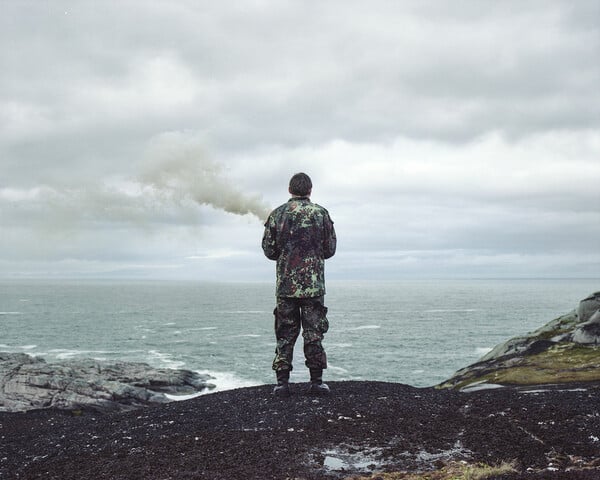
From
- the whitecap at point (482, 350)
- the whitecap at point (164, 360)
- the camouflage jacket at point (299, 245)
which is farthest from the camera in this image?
the whitecap at point (482, 350)

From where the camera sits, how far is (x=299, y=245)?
12.0 m

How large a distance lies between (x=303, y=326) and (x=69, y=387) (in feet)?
84.7

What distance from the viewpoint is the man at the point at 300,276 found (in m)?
11.9

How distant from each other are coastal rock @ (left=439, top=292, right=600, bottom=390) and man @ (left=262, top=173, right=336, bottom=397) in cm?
1002

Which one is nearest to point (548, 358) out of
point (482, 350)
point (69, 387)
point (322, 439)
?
point (322, 439)

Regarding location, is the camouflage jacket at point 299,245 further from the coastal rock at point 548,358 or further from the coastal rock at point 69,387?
the coastal rock at point 69,387

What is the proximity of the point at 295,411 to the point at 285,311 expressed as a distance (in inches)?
96.4

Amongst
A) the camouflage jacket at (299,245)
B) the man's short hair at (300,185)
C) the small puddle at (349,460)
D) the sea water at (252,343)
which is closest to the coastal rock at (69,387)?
the sea water at (252,343)

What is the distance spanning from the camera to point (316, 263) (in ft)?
39.2

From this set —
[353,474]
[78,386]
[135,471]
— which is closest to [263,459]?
[353,474]

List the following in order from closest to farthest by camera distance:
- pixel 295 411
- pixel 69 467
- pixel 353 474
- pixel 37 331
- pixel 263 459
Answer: pixel 353 474 < pixel 263 459 < pixel 69 467 < pixel 295 411 < pixel 37 331

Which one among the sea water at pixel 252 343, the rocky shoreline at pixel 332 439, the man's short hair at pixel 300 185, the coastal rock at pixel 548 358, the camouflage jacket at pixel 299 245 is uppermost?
the man's short hair at pixel 300 185

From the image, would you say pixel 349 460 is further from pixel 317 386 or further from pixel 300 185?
pixel 300 185

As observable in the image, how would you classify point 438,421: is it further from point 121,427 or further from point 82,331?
point 82,331
